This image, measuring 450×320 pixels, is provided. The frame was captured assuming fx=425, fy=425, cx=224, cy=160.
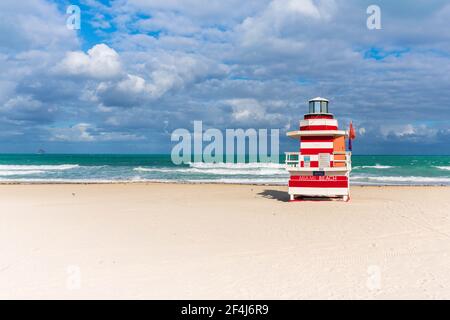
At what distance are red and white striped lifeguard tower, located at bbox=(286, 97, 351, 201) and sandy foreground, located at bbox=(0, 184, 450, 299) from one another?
1.90m

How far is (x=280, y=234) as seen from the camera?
10.2 m

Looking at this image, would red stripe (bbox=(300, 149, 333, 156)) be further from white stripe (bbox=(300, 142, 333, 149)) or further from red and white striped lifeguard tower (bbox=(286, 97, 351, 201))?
white stripe (bbox=(300, 142, 333, 149))

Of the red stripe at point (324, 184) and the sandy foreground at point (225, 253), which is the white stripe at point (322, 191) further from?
the sandy foreground at point (225, 253)

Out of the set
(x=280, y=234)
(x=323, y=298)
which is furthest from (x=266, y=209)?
(x=323, y=298)

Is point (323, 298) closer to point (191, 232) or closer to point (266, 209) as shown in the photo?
point (191, 232)

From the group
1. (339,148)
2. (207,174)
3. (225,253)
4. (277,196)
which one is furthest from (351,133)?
(207,174)

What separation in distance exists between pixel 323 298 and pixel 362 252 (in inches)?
115

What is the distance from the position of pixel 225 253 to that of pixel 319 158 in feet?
29.3

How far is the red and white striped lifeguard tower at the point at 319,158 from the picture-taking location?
16.1 meters

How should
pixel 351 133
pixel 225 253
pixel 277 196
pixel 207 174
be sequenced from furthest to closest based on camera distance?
1. pixel 207 174
2. pixel 277 196
3. pixel 351 133
4. pixel 225 253

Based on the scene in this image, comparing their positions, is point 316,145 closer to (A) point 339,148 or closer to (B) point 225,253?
(A) point 339,148

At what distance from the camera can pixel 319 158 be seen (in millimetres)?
16250

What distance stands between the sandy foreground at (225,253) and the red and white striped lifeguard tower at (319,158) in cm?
190
